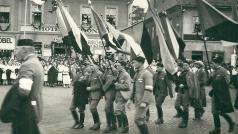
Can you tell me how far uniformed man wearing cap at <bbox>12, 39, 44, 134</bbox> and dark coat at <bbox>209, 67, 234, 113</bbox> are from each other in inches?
229

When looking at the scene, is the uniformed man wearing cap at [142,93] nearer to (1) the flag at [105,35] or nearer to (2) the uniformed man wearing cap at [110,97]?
(2) the uniformed man wearing cap at [110,97]

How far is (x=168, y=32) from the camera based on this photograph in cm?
1195

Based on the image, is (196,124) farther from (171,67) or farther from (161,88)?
(171,67)

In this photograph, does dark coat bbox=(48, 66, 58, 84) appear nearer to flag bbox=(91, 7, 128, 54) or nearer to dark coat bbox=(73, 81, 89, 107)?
flag bbox=(91, 7, 128, 54)

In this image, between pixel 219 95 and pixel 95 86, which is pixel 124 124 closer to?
pixel 95 86

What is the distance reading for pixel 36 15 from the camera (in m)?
44.8

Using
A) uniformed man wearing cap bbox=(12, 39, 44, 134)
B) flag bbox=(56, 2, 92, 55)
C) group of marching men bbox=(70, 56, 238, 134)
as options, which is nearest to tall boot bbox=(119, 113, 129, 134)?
group of marching men bbox=(70, 56, 238, 134)

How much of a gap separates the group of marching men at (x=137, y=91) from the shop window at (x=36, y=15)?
3141cm

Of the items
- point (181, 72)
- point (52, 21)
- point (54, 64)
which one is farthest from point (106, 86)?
point (52, 21)

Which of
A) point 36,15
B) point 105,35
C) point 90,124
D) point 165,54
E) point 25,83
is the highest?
point 36,15

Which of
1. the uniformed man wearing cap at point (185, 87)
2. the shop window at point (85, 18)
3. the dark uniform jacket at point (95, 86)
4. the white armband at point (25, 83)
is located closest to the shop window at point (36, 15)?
the shop window at point (85, 18)

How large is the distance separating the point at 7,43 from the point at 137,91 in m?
35.1

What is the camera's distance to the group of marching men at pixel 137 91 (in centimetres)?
1005

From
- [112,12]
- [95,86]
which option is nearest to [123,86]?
[95,86]
